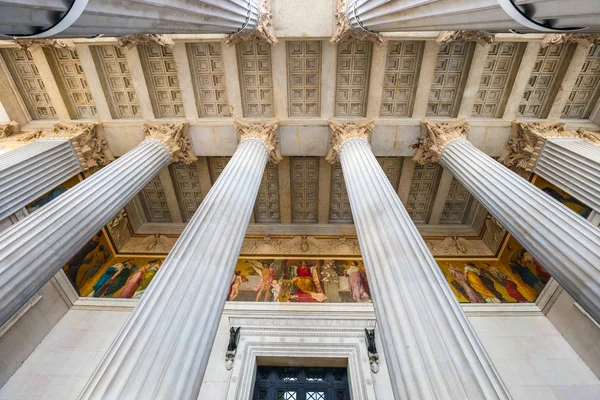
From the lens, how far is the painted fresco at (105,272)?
24.6 ft

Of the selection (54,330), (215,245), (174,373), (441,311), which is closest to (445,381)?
(441,311)

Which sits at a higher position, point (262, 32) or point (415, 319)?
point (262, 32)

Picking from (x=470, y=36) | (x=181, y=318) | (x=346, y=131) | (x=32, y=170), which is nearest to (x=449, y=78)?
(x=470, y=36)

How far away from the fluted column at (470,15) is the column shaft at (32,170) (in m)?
7.69

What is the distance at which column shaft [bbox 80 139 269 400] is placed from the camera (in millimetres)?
2275

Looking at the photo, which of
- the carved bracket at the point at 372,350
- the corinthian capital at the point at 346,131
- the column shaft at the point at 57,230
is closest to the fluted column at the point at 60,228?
the column shaft at the point at 57,230

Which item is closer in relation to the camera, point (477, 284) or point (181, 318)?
point (181, 318)

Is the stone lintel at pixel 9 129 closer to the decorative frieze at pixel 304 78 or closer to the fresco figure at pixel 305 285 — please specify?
the decorative frieze at pixel 304 78

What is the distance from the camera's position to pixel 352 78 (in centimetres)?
752

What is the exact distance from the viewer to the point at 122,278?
811 centimetres

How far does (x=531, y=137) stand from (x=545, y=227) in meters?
4.61

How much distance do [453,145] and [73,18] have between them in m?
7.25

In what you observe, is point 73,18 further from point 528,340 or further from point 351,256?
point 528,340

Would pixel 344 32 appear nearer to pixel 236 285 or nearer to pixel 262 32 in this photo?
pixel 262 32
